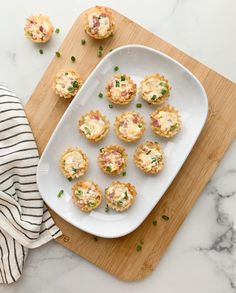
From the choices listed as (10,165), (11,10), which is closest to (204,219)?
(10,165)

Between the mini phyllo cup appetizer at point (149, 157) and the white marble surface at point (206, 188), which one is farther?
the white marble surface at point (206, 188)

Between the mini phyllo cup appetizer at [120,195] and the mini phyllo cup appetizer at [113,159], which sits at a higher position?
the mini phyllo cup appetizer at [113,159]

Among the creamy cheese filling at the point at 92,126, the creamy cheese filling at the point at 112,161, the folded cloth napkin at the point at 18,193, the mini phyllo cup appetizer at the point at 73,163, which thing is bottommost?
the folded cloth napkin at the point at 18,193

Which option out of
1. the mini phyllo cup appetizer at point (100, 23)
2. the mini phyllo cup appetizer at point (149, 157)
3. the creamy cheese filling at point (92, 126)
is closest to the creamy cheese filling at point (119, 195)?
the mini phyllo cup appetizer at point (149, 157)

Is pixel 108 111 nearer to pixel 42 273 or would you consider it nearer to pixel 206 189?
pixel 206 189

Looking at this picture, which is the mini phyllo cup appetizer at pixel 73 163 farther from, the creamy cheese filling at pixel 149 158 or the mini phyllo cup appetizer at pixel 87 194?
the creamy cheese filling at pixel 149 158

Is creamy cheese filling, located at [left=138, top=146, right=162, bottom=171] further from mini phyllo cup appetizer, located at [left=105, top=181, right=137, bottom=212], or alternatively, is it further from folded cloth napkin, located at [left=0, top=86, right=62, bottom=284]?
folded cloth napkin, located at [left=0, top=86, right=62, bottom=284]
